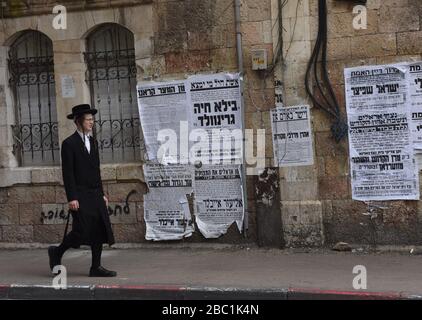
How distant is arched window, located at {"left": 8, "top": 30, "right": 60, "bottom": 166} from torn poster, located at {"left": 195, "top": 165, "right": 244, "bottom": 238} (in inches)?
91.0

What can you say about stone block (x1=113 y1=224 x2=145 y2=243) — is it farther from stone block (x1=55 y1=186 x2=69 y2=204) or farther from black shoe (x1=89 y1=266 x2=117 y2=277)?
black shoe (x1=89 y1=266 x2=117 y2=277)

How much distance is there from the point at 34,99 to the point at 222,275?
4451mm

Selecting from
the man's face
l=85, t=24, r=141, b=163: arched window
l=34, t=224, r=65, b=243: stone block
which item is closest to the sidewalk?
l=34, t=224, r=65, b=243: stone block

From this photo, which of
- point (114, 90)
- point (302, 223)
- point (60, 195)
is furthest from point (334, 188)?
point (60, 195)

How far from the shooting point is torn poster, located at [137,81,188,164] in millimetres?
9805

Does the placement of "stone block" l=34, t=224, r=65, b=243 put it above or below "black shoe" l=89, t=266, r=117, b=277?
above

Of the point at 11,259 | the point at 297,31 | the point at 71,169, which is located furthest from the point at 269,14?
the point at 11,259

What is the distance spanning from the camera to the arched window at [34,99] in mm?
10570

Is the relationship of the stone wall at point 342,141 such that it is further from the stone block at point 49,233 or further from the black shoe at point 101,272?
the stone block at point 49,233

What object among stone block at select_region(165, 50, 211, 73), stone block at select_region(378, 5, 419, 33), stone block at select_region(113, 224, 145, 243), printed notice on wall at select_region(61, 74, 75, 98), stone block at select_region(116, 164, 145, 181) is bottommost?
stone block at select_region(113, 224, 145, 243)
